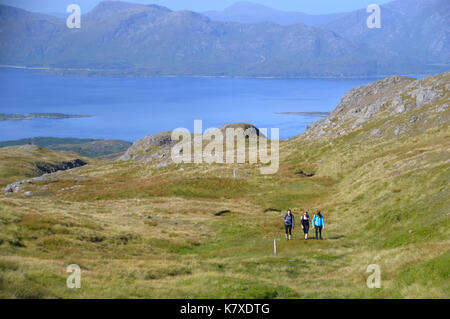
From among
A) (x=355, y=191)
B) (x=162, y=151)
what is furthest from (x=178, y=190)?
(x=162, y=151)

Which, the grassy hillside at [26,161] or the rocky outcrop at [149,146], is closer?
the grassy hillside at [26,161]

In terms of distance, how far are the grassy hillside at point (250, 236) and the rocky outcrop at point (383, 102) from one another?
14899 millimetres

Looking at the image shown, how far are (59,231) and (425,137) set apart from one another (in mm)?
51811

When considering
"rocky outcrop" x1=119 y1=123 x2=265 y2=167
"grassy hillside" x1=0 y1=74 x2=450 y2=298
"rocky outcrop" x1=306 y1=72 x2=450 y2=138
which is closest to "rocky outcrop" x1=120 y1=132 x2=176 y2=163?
"rocky outcrop" x1=119 y1=123 x2=265 y2=167

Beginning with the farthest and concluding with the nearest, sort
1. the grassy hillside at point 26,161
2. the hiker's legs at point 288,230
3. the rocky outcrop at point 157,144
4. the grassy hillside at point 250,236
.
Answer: the grassy hillside at point 26,161 → the rocky outcrop at point 157,144 → the hiker's legs at point 288,230 → the grassy hillside at point 250,236

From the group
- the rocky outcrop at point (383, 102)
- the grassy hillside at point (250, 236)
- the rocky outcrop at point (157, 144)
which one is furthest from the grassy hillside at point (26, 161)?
the rocky outcrop at point (383, 102)

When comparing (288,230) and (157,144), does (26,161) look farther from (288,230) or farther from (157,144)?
(288,230)

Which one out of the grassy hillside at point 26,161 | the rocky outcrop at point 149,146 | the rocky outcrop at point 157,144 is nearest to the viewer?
the rocky outcrop at point 157,144

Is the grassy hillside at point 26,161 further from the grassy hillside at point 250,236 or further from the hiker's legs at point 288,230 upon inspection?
the hiker's legs at point 288,230

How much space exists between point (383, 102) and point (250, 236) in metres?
70.7

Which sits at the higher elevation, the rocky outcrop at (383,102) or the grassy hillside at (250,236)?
the rocky outcrop at (383,102)

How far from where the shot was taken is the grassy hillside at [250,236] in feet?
62.9

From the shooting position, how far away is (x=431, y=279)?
58.2 feet
